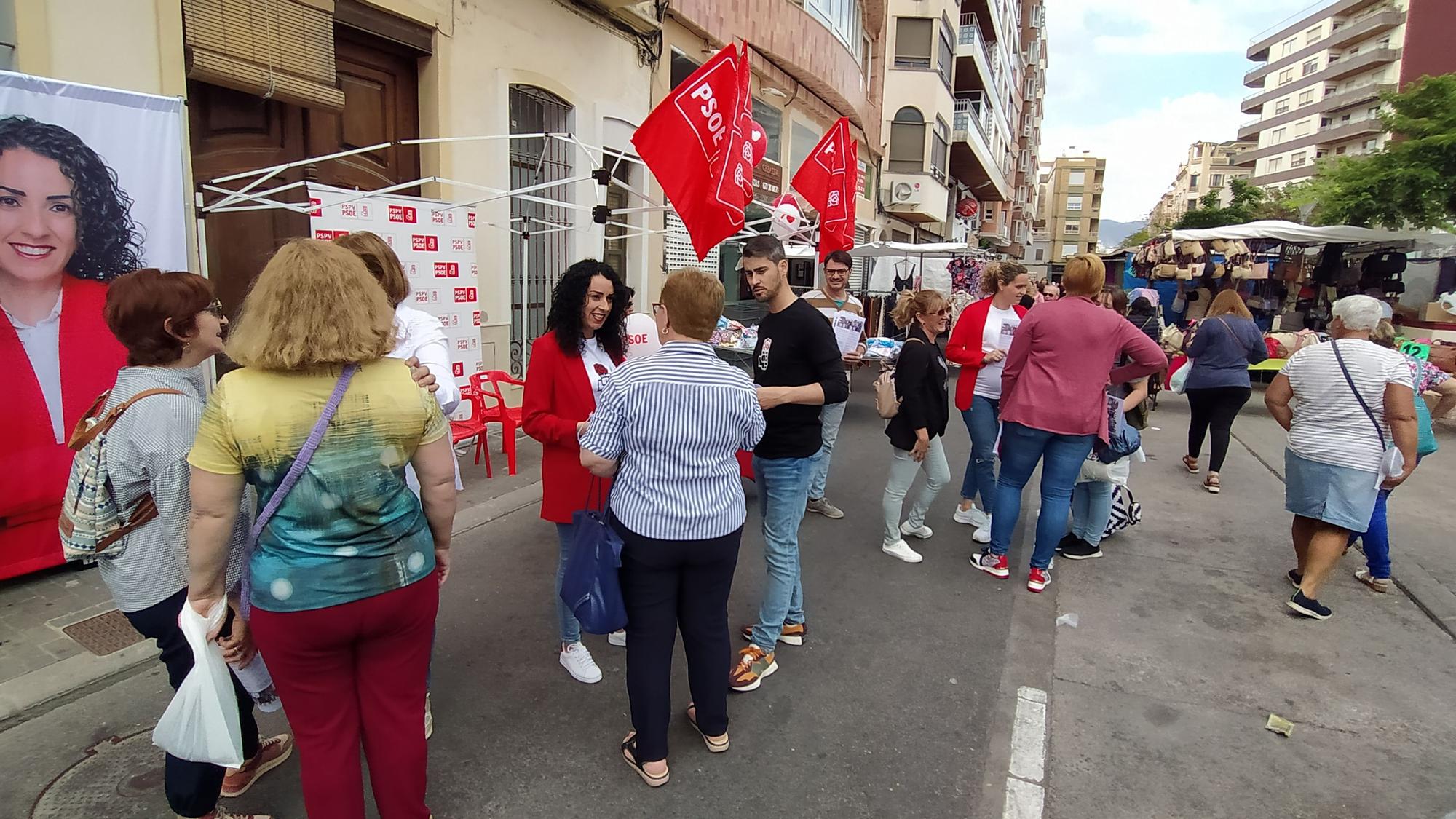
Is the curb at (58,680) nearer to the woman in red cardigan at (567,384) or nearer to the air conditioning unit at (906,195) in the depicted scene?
the woman in red cardigan at (567,384)

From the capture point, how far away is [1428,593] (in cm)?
468

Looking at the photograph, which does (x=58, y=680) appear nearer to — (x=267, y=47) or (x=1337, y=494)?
(x=267, y=47)

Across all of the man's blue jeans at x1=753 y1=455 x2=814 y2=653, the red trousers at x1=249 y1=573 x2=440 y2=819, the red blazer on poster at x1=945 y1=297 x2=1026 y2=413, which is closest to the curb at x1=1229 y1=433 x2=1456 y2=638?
the red blazer on poster at x1=945 y1=297 x2=1026 y2=413

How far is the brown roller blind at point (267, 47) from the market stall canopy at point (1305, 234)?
13322 millimetres

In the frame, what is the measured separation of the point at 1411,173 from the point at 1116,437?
1323 centimetres

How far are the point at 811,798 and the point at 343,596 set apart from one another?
68.1 inches

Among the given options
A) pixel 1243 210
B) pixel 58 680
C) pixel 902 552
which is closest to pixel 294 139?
pixel 58 680

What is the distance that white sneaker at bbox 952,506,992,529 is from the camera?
221 inches

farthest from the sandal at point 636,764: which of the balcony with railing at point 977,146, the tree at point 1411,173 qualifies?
the balcony with railing at point 977,146

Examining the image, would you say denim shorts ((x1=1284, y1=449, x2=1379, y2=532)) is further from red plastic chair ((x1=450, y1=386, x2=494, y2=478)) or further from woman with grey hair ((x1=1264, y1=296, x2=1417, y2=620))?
red plastic chair ((x1=450, y1=386, x2=494, y2=478))

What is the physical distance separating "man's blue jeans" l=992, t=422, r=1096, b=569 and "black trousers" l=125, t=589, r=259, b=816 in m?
3.87

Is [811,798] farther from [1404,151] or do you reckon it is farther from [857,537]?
[1404,151]

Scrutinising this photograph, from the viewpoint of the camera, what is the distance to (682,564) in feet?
8.58

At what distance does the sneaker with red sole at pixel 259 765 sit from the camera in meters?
2.65
